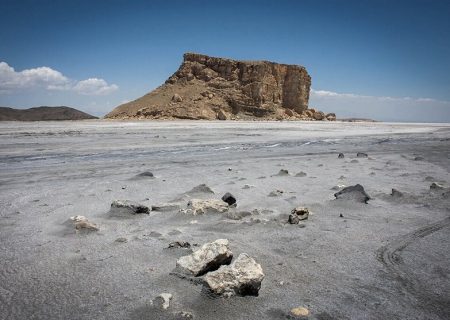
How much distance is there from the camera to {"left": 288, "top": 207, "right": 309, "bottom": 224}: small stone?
310 centimetres

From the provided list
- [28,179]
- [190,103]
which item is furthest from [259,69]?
[28,179]

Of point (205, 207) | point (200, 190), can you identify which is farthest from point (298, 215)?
point (200, 190)

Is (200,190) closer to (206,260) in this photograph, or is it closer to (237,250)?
(237,250)

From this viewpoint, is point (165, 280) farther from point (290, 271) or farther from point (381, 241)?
point (381, 241)

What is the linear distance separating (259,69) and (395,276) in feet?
211

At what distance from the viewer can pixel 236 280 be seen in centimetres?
188

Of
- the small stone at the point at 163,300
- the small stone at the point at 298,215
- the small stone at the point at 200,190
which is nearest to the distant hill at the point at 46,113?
the small stone at the point at 200,190

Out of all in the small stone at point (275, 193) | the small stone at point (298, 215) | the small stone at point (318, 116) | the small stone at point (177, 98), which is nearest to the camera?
the small stone at point (298, 215)

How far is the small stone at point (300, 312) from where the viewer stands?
5.65ft

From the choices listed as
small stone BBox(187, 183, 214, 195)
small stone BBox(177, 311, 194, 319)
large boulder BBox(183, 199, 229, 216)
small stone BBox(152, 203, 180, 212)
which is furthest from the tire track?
small stone BBox(187, 183, 214, 195)

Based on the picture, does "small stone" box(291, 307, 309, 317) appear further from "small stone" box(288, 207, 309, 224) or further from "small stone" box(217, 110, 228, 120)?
"small stone" box(217, 110, 228, 120)

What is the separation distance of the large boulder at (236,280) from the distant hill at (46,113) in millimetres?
59631

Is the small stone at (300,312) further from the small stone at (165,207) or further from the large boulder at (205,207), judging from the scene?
the small stone at (165,207)

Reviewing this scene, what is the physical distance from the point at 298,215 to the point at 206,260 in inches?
54.9
